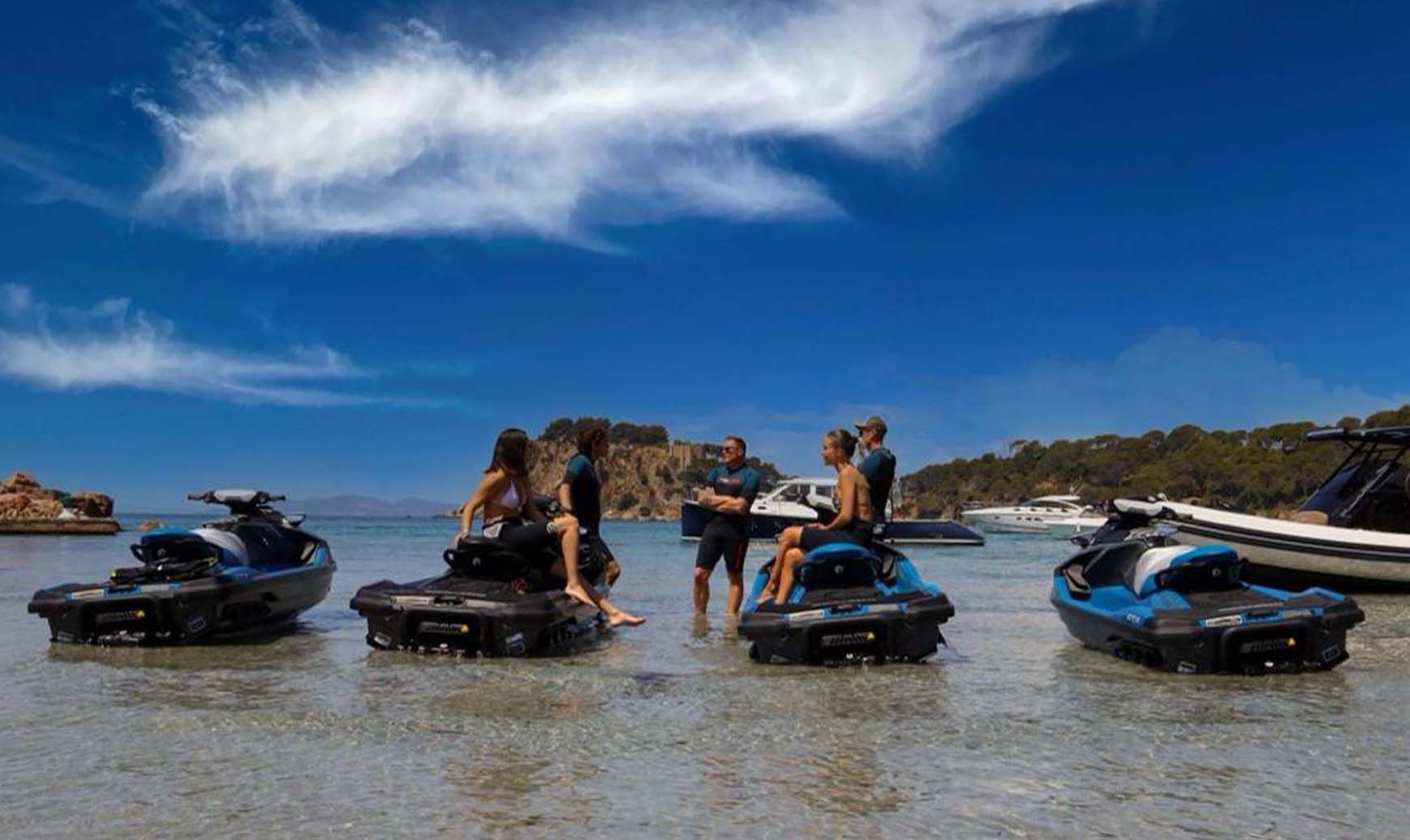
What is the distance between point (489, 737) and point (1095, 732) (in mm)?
3283

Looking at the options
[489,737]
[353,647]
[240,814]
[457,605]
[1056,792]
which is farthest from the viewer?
[353,647]

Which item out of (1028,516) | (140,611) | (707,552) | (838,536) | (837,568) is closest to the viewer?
(837,568)

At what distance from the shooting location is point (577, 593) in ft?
31.3

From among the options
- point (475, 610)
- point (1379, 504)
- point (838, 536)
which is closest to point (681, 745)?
point (475, 610)

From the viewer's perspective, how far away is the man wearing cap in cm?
1063

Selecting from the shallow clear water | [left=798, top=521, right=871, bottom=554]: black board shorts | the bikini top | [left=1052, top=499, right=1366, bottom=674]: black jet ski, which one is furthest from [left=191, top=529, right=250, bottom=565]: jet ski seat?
[left=1052, top=499, right=1366, bottom=674]: black jet ski

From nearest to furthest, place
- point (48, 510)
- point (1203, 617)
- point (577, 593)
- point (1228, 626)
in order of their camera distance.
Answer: point (1228, 626) → point (1203, 617) → point (577, 593) → point (48, 510)

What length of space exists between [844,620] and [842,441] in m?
2.29

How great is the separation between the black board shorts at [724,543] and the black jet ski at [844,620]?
2927 millimetres

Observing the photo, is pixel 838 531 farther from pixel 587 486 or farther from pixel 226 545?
pixel 226 545

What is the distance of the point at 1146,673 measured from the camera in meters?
8.14

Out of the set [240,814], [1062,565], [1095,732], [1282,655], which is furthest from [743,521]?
[240,814]

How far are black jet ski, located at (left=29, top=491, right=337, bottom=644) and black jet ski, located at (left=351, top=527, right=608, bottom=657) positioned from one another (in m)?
1.43

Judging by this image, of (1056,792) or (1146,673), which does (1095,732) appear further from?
(1146,673)
